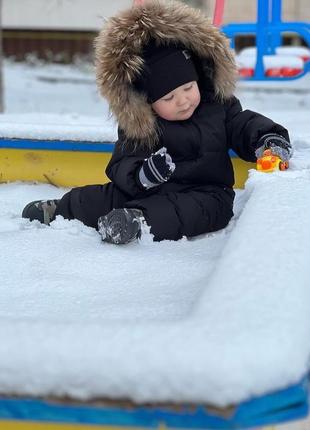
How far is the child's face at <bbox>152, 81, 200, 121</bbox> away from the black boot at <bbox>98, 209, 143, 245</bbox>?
326 millimetres

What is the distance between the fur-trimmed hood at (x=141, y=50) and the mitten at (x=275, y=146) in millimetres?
202

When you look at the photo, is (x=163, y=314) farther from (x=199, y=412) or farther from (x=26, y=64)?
(x=26, y=64)

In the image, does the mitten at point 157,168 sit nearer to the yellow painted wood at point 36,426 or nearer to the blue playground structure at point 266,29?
the yellow painted wood at point 36,426

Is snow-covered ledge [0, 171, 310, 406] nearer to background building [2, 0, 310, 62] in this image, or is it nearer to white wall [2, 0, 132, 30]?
background building [2, 0, 310, 62]

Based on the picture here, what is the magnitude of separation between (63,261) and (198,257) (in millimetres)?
325

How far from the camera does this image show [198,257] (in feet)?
5.80

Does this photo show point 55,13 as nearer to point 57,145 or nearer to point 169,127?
point 57,145

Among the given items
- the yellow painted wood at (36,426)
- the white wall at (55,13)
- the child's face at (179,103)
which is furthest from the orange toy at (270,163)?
the white wall at (55,13)

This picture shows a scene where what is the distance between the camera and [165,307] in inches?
54.6

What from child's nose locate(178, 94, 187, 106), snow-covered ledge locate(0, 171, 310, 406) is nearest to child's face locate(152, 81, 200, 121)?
child's nose locate(178, 94, 187, 106)

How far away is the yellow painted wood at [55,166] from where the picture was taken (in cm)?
267

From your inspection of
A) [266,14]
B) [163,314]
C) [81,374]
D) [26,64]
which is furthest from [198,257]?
[26,64]

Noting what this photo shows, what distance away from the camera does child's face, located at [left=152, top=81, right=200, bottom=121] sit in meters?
2.00

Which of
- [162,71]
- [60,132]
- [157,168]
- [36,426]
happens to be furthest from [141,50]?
[36,426]
